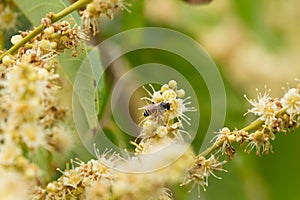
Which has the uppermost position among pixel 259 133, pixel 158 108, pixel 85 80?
pixel 85 80

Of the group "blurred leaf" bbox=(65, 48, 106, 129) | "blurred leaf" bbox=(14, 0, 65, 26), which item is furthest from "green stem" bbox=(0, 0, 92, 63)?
"blurred leaf" bbox=(14, 0, 65, 26)

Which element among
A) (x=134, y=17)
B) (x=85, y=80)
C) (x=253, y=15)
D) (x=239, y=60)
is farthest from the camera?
(x=239, y=60)

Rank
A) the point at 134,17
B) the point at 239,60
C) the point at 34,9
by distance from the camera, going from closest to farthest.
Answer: the point at 34,9
the point at 134,17
the point at 239,60

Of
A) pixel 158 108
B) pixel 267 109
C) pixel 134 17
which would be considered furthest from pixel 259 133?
pixel 134 17

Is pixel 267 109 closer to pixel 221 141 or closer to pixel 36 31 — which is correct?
pixel 221 141

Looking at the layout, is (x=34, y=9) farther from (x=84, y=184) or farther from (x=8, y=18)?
(x=84, y=184)

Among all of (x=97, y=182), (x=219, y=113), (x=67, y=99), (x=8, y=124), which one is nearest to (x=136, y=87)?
(x=219, y=113)

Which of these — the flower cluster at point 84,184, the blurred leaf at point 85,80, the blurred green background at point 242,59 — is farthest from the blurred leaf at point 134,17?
the flower cluster at point 84,184

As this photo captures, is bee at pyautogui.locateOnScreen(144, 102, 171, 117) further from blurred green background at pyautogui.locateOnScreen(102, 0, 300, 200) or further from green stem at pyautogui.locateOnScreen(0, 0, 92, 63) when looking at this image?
blurred green background at pyautogui.locateOnScreen(102, 0, 300, 200)

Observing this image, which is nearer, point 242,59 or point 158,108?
point 158,108

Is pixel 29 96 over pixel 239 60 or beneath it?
beneath

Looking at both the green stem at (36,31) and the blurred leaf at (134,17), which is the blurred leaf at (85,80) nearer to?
the green stem at (36,31)
